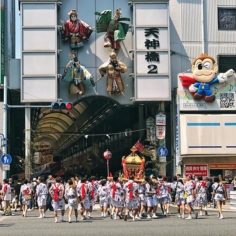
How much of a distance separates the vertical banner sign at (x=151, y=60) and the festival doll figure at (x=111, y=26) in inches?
35.1

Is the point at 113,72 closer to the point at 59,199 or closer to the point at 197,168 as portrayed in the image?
the point at 197,168

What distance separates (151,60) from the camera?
3744 cm

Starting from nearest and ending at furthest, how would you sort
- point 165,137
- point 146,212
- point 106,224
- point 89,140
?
point 106,224, point 146,212, point 165,137, point 89,140

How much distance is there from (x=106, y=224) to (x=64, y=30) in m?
19.3

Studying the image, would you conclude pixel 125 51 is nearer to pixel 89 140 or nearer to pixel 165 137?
pixel 165 137

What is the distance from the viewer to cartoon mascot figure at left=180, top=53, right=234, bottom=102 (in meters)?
37.4

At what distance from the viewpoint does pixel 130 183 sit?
72.8ft

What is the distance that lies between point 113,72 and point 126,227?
61.4 ft

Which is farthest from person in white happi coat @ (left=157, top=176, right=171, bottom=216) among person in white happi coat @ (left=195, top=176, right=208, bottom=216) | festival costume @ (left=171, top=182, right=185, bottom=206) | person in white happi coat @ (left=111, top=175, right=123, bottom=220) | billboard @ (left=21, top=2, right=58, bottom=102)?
billboard @ (left=21, top=2, right=58, bottom=102)

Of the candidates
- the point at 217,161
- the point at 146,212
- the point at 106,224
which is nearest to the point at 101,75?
the point at 217,161

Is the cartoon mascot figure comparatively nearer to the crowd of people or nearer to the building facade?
the building facade

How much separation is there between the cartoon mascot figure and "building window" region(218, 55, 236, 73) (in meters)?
2.76

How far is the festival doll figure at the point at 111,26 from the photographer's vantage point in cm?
3703

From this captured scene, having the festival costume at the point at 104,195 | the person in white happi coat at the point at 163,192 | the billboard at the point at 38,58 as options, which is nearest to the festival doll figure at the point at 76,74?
the billboard at the point at 38,58
